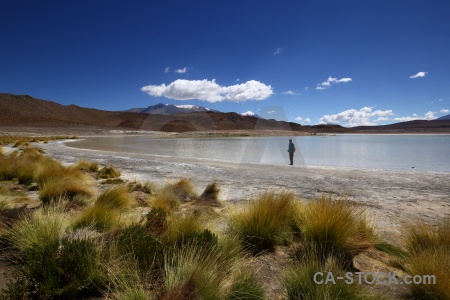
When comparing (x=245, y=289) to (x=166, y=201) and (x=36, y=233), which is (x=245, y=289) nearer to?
(x=36, y=233)

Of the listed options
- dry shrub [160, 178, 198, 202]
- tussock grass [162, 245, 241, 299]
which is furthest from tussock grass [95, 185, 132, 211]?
tussock grass [162, 245, 241, 299]

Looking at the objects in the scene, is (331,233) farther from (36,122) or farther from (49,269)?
(36,122)

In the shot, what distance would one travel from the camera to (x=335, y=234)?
10.6 feet

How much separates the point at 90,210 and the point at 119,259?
5.37 ft

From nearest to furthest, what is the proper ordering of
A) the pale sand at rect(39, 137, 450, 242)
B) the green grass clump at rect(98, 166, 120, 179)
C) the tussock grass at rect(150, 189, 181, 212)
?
the tussock grass at rect(150, 189, 181, 212) → the pale sand at rect(39, 137, 450, 242) → the green grass clump at rect(98, 166, 120, 179)

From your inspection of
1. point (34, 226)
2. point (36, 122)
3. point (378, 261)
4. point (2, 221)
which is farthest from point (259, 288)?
point (36, 122)

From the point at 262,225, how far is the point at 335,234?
91 cm

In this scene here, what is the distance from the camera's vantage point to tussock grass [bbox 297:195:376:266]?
317cm

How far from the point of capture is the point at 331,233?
3.24 meters

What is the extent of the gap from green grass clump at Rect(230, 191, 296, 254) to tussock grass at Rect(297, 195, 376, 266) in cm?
37

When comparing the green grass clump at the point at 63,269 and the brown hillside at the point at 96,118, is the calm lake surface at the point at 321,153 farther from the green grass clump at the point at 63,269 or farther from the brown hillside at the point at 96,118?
the brown hillside at the point at 96,118

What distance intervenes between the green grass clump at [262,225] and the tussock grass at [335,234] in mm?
366

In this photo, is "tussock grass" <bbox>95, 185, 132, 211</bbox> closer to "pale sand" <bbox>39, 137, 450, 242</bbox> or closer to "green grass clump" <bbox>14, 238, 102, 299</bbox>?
"green grass clump" <bbox>14, 238, 102, 299</bbox>

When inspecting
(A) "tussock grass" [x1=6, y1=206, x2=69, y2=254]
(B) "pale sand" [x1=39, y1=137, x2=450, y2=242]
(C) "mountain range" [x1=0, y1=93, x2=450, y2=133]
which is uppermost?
(C) "mountain range" [x1=0, y1=93, x2=450, y2=133]
